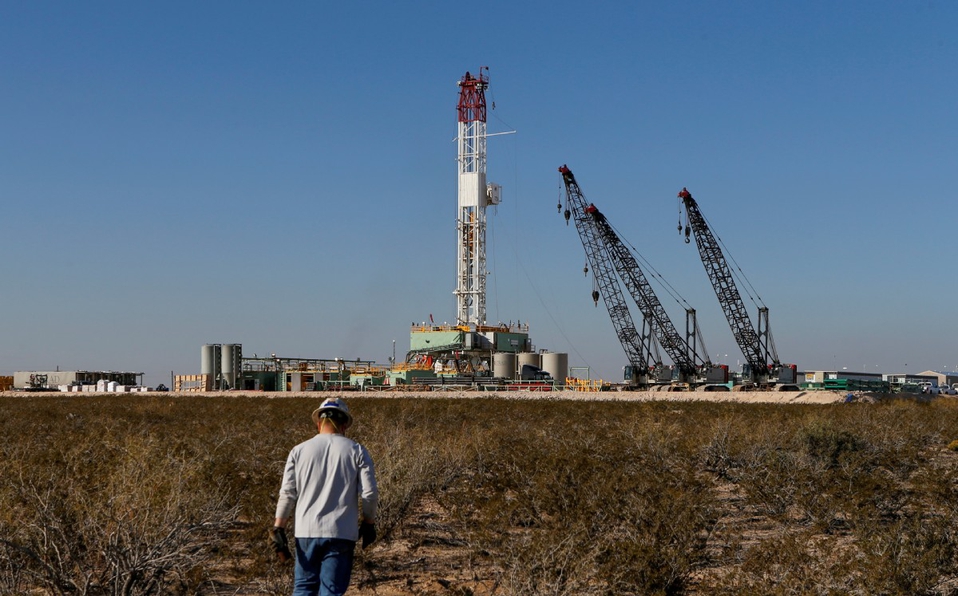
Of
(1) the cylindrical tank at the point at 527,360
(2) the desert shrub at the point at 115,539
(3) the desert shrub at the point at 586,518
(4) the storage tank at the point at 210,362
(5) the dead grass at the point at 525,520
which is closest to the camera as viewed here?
(2) the desert shrub at the point at 115,539

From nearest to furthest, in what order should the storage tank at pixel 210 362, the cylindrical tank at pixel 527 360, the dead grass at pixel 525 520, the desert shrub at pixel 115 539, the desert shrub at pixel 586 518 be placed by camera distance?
the desert shrub at pixel 115 539 < the dead grass at pixel 525 520 < the desert shrub at pixel 586 518 < the storage tank at pixel 210 362 < the cylindrical tank at pixel 527 360

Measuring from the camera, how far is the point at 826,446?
57.5ft

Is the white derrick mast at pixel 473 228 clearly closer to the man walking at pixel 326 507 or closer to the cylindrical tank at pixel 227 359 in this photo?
the cylindrical tank at pixel 227 359

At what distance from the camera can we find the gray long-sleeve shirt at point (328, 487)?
630 cm

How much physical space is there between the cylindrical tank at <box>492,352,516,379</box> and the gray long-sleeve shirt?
55223 mm

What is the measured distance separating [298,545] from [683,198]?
6844 cm

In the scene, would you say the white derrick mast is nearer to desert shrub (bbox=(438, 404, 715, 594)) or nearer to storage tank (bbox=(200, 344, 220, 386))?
storage tank (bbox=(200, 344, 220, 386))

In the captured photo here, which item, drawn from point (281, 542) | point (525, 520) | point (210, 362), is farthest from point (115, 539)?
point (210, 362)

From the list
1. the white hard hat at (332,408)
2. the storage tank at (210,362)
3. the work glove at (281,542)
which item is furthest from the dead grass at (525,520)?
the storage tank at (210,362)

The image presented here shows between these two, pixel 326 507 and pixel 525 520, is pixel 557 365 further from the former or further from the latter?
pixel 326 507

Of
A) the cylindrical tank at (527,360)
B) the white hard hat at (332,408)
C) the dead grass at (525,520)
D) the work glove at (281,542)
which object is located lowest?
the dead grass at (525,520)

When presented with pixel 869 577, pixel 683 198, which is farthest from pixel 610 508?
pixel 683 198

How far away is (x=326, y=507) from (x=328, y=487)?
13 cm

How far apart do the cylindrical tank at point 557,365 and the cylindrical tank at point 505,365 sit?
2.26 m
